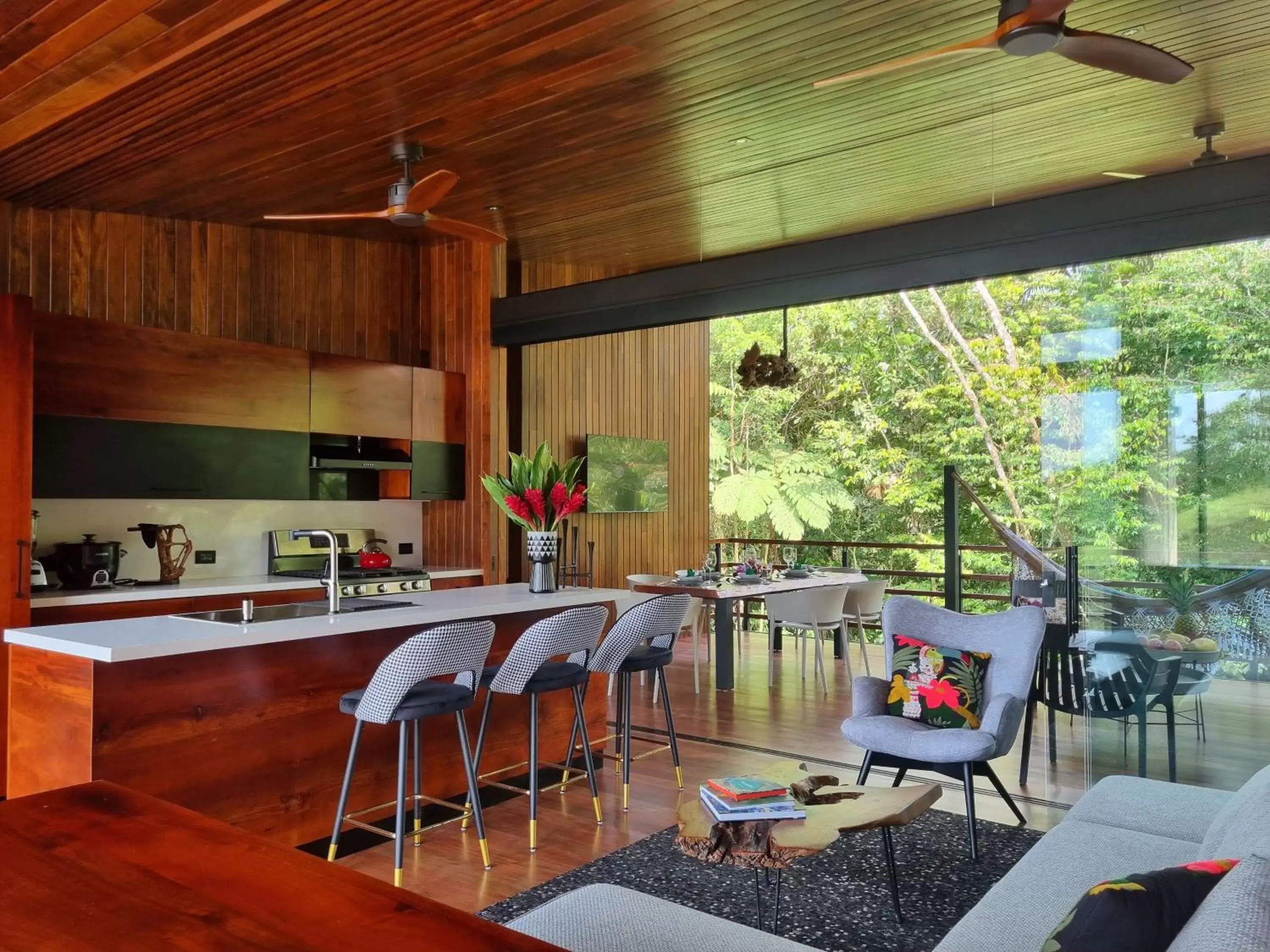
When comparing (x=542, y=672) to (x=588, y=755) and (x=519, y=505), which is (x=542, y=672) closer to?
(x=588, y=755)

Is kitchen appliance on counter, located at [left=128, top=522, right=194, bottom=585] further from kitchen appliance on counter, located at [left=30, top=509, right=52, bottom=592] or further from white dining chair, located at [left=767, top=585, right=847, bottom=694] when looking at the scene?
white dining chair, located at [left=767, top=585, right=847, bottom=694]

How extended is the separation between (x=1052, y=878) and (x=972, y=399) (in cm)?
1278

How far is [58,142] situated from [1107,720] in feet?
16.9

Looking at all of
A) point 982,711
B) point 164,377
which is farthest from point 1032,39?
point 164,377

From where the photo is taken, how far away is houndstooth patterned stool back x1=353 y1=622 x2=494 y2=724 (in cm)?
346

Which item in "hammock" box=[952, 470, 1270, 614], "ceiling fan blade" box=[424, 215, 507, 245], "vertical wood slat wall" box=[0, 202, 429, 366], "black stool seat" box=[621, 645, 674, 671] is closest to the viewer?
"hammock" box=[952, 470, 1270, 614]

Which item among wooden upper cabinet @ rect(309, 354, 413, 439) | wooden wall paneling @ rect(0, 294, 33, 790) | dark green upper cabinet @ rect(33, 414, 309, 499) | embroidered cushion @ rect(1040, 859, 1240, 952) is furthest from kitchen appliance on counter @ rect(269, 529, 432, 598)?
embroidered cushion @ rect(1040, 859, 1240, 952)

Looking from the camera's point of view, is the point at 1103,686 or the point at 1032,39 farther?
the point at 1103,686

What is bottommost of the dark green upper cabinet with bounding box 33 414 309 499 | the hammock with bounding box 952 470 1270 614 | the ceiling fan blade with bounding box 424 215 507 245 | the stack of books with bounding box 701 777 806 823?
the stack of books with bounding box 701 777 806 823

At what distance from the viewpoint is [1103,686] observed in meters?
4.23

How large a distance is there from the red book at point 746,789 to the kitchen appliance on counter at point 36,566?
3.50 meters

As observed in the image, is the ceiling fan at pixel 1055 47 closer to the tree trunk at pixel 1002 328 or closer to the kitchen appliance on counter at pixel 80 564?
the kitchen appliance on counter at pixel 80 564

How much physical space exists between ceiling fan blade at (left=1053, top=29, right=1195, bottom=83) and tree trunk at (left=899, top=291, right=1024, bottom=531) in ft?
35.3

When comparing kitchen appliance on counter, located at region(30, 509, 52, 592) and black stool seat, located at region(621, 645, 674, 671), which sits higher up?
kitchen appliance on counter, located at region(30, 509, 52, 592)
